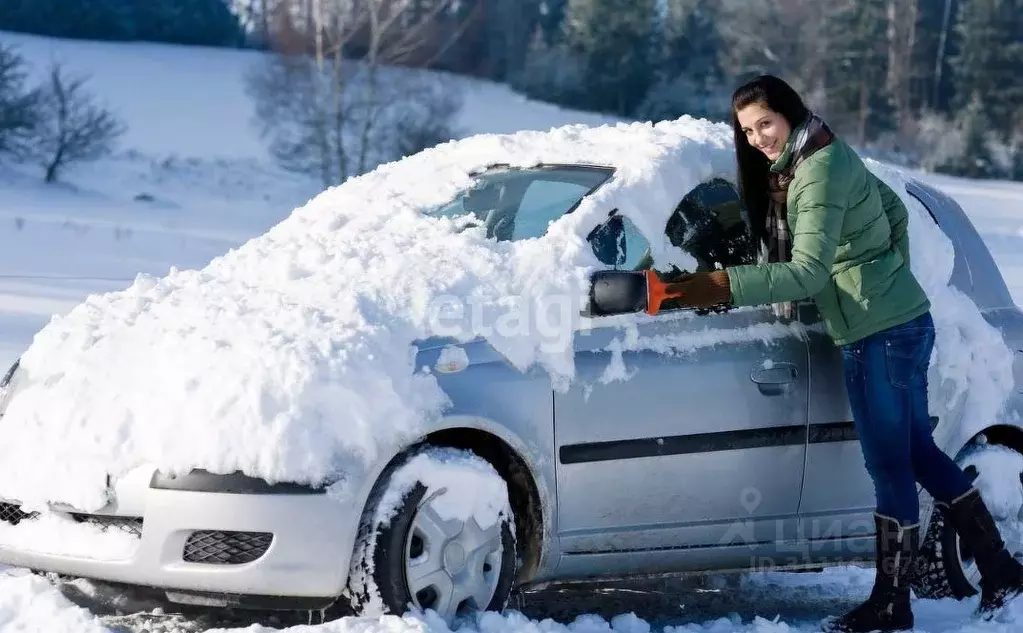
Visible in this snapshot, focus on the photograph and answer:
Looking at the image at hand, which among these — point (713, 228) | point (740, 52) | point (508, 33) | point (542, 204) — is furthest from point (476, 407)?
point (508, 33)

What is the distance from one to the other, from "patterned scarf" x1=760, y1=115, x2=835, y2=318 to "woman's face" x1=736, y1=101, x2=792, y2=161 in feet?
0.10

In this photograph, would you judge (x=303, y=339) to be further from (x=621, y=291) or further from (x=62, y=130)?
(x=62, y=130)

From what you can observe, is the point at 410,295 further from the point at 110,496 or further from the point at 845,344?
the point at 845,344

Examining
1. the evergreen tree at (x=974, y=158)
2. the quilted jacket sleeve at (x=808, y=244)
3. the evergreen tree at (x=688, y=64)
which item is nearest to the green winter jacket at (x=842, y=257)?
the quilted jacket sleeve at (x=808, y=244)

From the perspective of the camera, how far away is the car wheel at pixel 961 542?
4641 millimetres

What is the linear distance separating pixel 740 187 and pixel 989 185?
38306 millimetres

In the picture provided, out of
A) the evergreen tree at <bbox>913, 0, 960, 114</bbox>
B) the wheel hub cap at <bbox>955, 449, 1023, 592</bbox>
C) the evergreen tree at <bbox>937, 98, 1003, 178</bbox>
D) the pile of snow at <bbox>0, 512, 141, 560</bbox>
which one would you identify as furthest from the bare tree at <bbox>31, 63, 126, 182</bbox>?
the evergreen tree at <bbox>913, 0, 960, 114</bbox>

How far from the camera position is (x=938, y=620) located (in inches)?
175

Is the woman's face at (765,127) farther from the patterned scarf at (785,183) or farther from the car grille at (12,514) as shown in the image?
the car grille at (12,514)

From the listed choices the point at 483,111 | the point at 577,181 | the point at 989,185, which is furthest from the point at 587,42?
the point at 577,181

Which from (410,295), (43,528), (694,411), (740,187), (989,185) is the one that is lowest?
(989,185)

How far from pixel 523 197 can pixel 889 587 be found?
1789 millimetres

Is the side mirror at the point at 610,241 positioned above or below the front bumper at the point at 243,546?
above

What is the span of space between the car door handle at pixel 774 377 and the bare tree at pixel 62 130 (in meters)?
24.8
